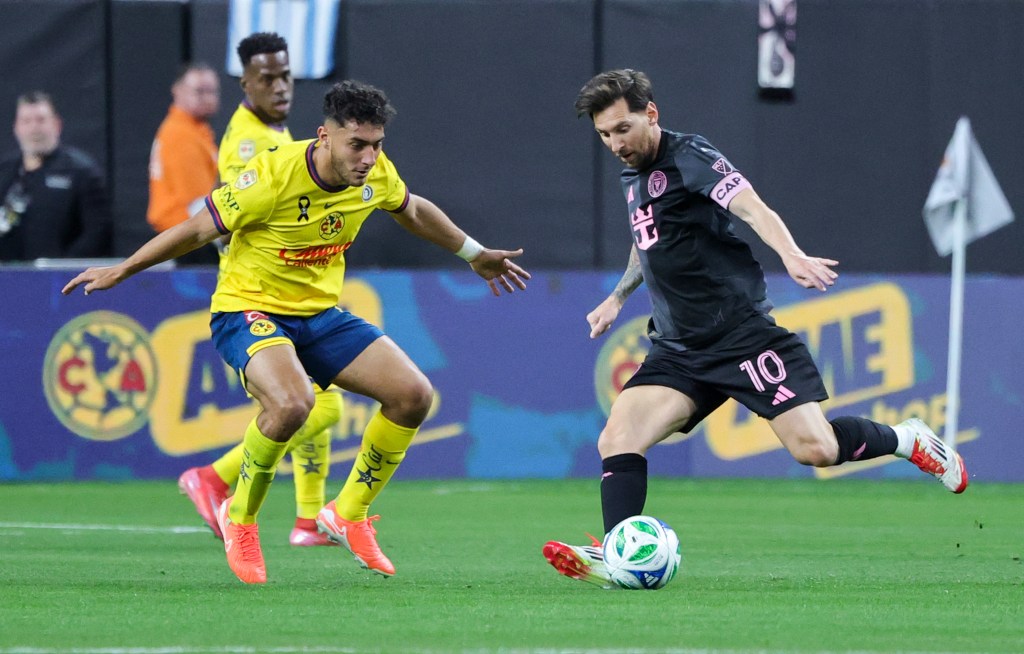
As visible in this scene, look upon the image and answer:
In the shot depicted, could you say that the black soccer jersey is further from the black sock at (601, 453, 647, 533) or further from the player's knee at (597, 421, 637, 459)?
the black sock at (601, 453, 647, 533)

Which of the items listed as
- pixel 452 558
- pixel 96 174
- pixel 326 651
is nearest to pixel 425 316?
pixel 96 174

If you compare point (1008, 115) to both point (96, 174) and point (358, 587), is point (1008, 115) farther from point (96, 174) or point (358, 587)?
point (358, 587)

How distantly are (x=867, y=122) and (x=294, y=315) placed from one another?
8.28 meters

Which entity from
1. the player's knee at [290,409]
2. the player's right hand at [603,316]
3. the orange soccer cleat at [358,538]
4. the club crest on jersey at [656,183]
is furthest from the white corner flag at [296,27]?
the club crest on jersey at [656,183]

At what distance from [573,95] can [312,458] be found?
6221mm

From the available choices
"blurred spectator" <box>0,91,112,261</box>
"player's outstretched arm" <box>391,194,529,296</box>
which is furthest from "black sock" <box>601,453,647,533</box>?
"blurred spectator" <box>0,91,112,261</box>

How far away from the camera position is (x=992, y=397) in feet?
42.3

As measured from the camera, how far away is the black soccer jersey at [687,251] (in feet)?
22.7

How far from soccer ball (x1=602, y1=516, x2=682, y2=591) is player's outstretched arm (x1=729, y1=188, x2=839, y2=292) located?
1081 millimetres

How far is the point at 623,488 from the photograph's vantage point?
22.2ft

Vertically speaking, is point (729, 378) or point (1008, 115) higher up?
point (1008, 115)

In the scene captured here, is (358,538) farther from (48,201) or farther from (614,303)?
(48,201)

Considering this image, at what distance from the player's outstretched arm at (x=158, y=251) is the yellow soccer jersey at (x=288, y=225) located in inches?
2.9

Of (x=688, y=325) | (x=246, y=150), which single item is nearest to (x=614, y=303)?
(x=688, y=325)
